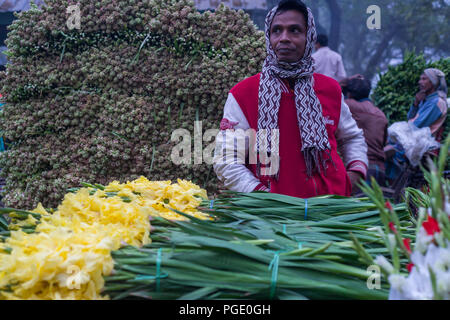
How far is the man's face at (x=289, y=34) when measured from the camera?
229 centimetres

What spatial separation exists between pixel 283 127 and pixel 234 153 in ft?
1.05

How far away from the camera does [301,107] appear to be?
2.26 metres

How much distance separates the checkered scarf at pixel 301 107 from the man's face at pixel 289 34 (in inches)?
1.5

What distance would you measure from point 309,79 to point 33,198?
239 cm

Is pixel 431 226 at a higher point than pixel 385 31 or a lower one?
lower

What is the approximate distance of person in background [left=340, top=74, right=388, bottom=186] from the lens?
460 centimetres

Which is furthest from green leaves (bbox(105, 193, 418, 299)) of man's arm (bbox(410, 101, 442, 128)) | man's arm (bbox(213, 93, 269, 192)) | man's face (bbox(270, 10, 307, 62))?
man's arm (bbox(410, 101, 442, 128))

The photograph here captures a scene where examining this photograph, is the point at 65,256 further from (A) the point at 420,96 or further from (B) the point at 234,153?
(A) the point at 420,96

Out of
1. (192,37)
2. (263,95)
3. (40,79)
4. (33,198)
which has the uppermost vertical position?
(192,37)

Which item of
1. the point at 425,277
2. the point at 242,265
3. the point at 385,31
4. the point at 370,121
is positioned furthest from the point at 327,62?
the point at 385,31

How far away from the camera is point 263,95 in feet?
7.43

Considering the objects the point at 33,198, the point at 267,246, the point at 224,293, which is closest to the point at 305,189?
the point at 267,246

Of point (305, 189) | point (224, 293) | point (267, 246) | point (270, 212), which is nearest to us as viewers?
point (224, 293)

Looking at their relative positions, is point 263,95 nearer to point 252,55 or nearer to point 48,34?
point 252,55
